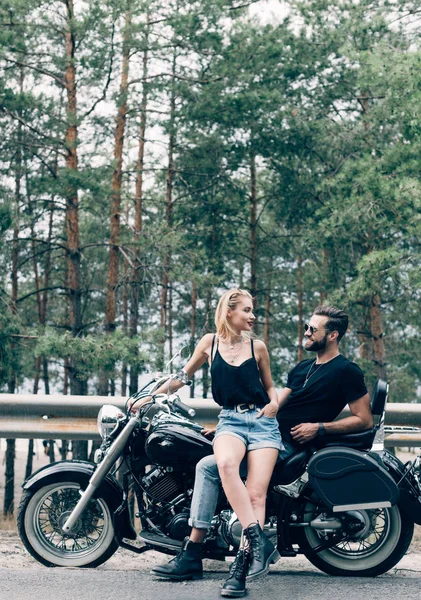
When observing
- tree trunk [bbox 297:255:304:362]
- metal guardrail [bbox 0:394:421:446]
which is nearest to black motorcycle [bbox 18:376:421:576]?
metal guardrail [bbox 0:394:421:446]

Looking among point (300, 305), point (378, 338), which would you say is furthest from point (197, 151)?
point (300, 305)

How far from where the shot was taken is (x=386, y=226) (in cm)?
2206

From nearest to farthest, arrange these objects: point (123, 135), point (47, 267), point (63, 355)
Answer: point (63, 355) < point (123, 135) < point (47, 267)

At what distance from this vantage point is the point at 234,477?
484 cm

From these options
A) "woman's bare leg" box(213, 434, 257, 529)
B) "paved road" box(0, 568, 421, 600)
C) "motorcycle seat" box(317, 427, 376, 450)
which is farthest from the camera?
"motorcycle seat" box(317, 427, 376, 450)

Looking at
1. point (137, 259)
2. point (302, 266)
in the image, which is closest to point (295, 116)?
point (137, 259)

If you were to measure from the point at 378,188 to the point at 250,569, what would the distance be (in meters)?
18.2

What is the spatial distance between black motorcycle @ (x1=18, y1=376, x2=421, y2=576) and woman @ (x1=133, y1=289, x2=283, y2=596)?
19 centimetres

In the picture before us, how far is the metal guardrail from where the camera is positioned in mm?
6273

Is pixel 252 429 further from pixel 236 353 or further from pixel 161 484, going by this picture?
pixel 161 484

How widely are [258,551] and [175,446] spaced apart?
0.74 meters

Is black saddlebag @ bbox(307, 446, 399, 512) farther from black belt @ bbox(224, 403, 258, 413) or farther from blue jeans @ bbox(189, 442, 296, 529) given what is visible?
blue jeans @ bbox(189, 442, 296, 529)

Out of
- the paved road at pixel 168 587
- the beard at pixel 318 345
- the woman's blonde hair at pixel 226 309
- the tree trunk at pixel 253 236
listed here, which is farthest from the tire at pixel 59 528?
the tree trunk at pixel 253 236

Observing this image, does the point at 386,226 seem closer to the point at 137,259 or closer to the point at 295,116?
the point at 295,116
